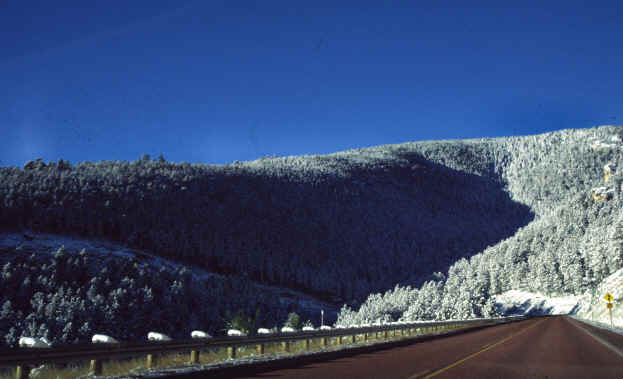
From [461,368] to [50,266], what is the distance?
11554 cm

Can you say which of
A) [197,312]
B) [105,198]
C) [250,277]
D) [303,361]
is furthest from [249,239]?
[303,361]

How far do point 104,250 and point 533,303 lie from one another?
4518 inches

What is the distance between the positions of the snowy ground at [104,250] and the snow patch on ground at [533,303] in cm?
5532

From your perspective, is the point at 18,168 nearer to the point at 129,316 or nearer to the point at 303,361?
the point at 129,316

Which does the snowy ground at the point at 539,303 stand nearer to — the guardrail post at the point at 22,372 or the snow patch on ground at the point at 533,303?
the snow patch on ground at the point at 533,303

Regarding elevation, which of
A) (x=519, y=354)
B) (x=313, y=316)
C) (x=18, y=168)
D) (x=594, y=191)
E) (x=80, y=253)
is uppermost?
(x=18, y=168)

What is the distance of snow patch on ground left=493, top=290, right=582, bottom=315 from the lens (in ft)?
329

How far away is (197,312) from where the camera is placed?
375 feet

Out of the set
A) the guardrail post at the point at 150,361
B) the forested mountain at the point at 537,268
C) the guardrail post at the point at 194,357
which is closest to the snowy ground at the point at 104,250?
the forested mountain at the point at 537,268

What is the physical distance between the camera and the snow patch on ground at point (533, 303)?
100262 millimetres

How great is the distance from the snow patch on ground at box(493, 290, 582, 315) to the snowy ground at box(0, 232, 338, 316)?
55.3m

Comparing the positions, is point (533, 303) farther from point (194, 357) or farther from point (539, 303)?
point (194, 357)

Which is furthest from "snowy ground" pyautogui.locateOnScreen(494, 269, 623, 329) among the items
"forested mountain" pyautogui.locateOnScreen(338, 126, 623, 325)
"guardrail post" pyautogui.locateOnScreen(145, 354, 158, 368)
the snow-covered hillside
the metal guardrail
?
"guardrail post" pyautogui.locateOnScreen(145, 354, 158, 368)

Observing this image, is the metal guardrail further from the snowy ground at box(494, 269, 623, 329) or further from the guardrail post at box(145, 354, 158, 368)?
the snowy ground at box(494, 269, 623, 329)
